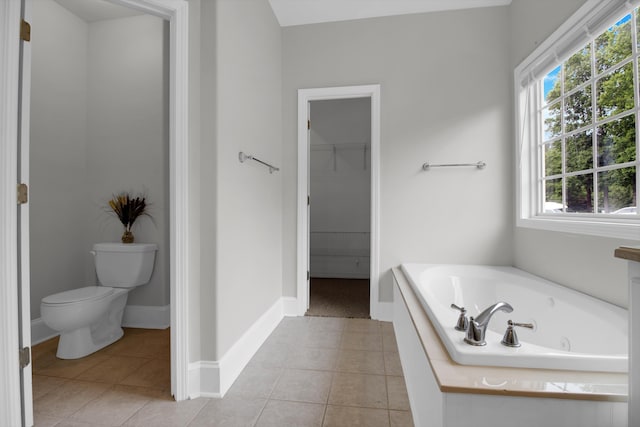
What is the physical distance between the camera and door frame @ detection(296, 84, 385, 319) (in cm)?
261

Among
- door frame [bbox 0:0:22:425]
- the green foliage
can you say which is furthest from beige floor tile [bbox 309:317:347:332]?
the green foliage

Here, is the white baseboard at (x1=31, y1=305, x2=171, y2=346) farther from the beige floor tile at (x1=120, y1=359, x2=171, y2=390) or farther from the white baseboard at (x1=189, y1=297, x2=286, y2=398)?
the white baseboard at (x1=189, y1=297, x2=286, y2=398)

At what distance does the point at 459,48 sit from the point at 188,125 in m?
2.32

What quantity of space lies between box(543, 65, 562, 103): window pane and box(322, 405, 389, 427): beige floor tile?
7.42 ft

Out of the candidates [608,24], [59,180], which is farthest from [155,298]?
[608,24]

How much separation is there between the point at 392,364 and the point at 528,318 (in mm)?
842

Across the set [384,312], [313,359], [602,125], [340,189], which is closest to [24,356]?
[313,359]

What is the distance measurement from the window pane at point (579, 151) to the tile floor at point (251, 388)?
1.62 m

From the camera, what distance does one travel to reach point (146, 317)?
240cm

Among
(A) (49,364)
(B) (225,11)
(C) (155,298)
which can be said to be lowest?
(A) (49,364)

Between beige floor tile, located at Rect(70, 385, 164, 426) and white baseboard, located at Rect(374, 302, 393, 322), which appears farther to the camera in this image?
white baseboard, located at Rect(374, 302, 393, 322)

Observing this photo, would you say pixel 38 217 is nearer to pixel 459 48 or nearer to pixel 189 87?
pixel 189 87

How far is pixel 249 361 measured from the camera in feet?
6.05

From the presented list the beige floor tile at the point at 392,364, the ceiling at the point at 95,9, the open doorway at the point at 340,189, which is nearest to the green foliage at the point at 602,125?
the beige floor tile at the point at 392,364
